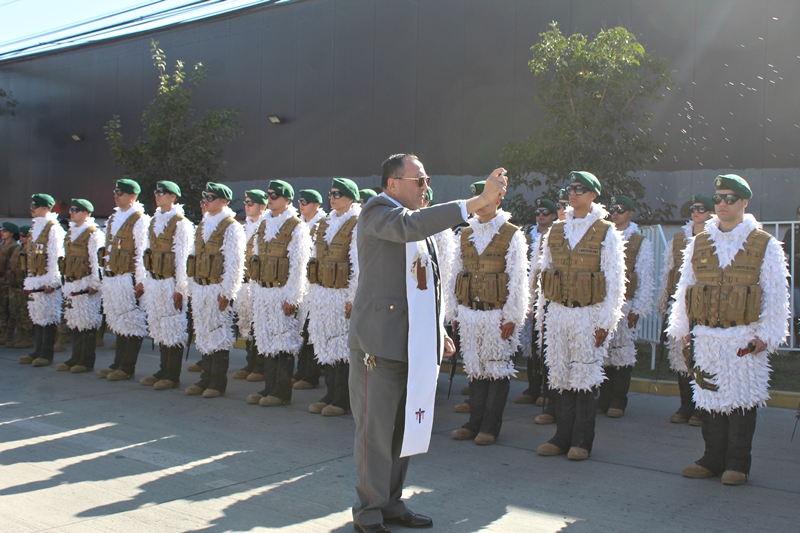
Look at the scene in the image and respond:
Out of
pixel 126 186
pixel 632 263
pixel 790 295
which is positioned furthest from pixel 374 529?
pixel 790 295

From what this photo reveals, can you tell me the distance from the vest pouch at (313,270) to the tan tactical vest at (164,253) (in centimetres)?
188

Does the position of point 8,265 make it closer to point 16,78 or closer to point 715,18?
point 715,18

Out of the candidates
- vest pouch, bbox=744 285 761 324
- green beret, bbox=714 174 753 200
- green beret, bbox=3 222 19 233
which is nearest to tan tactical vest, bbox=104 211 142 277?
green beret, bbox=3 222 19 233

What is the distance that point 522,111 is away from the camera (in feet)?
51.4

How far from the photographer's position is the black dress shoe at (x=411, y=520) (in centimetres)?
476

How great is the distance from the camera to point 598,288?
6426 mm

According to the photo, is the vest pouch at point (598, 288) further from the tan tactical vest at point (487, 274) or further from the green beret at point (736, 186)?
the green beret at point (736, 186)

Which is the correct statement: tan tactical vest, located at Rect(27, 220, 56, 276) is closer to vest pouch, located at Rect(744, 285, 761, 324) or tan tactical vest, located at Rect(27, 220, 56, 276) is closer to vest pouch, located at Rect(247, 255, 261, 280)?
vest pouch, located at Rect(247, 255, 261, 280)

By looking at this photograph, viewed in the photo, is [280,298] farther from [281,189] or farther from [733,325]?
[733,325]

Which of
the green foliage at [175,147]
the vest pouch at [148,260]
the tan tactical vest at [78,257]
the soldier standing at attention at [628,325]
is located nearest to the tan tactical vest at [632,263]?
the soldier standing at attention at [628,325]

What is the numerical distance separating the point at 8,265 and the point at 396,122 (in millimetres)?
8705

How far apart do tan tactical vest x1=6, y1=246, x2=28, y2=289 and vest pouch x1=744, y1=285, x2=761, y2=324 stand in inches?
445

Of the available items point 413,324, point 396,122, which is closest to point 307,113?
point 396,122

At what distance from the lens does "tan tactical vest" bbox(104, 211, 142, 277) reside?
9789 millimetres
